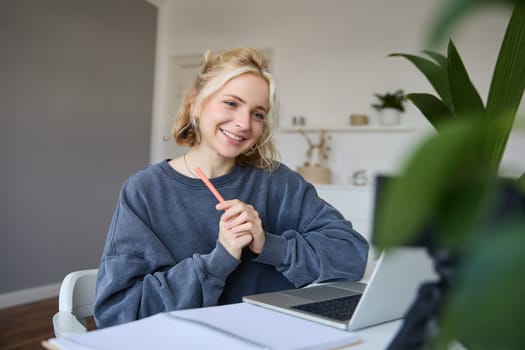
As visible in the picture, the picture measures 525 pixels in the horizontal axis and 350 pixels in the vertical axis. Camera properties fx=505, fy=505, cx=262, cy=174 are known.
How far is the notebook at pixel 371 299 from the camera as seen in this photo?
2.20 feet

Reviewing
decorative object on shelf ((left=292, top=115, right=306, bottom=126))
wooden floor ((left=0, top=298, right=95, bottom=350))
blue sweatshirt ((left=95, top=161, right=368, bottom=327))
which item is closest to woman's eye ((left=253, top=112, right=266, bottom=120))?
blue sweatshirt ((left=95, top=161, right=368, bottom=327))

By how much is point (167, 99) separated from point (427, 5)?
8.50 ft

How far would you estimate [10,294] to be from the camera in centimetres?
356

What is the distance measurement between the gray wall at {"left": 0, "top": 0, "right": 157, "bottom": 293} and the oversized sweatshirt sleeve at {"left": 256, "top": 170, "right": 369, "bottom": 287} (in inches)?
109

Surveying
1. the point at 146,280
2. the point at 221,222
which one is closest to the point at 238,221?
the point at 221,222

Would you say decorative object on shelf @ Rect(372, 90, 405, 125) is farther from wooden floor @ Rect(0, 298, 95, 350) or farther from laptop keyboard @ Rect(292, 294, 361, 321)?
laptop keyboard @ Rect(292, 294, 361, 321)

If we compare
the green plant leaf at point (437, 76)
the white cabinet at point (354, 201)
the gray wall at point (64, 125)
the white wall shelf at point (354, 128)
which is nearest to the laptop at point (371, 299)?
the green plant leaf at point (437, 76)

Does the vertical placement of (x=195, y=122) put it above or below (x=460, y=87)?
below

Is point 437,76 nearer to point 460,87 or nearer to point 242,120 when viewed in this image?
point 460,87

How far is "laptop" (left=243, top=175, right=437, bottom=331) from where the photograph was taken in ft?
2.20

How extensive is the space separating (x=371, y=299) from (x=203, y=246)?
2.08 ft

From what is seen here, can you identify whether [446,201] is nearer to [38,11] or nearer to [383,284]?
[383,284]

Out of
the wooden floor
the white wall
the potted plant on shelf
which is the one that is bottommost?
the wooden floor

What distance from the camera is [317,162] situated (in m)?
4.50
